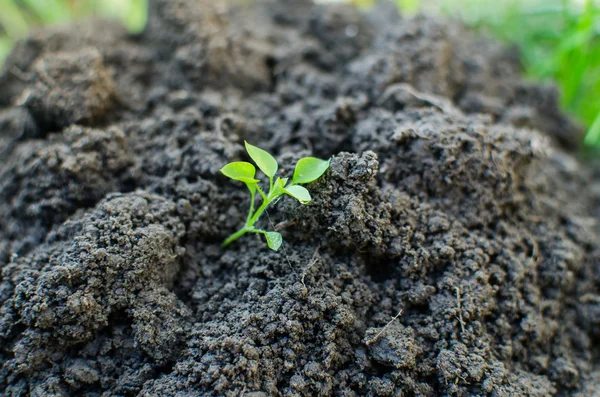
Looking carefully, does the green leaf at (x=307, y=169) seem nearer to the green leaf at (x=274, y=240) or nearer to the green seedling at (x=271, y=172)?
the green seedling at (x=271, y=172)

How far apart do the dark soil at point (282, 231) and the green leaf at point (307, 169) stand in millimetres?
64

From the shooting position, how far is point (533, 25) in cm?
254

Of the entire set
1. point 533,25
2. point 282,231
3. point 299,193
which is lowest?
point 282,231

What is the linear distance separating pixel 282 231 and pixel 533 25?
2.11 metres

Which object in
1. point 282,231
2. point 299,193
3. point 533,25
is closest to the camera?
point 299,193

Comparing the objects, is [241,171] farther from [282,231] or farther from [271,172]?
[282,231]

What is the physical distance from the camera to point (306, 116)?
5.47ft

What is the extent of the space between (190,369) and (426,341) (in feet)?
2.16

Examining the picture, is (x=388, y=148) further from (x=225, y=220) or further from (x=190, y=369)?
(x=190, y=369)

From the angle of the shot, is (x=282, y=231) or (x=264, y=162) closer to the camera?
(x=264, y=162)

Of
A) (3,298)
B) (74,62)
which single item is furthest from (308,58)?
(3,298)

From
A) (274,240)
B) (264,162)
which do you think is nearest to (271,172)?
(264,162)

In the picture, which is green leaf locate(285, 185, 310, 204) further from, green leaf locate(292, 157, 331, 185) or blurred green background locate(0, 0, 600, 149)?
blurred green background locate(0, 0, 600, 149)

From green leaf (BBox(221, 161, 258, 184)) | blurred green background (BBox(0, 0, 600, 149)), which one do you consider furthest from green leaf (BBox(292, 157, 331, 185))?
blurred green background (BBox(0, 0, 600, 149))
